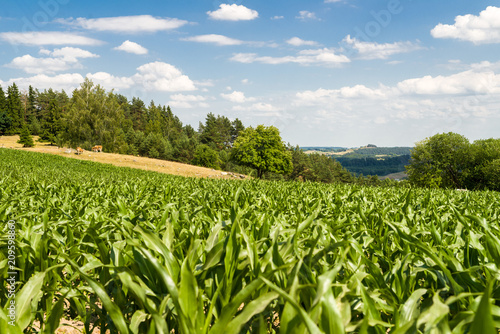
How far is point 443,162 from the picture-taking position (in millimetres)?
51656

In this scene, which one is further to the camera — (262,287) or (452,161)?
(452,161)

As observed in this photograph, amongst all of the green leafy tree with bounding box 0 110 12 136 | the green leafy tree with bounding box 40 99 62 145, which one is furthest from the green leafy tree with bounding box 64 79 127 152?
the green leafy tree with bounding box 0 110 12 136

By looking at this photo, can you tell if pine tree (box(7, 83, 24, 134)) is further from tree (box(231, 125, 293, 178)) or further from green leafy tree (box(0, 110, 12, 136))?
tree (box(231, 125, 293, 178))

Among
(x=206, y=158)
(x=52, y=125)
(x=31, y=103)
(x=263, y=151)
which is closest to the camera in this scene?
(x=263, y=151)

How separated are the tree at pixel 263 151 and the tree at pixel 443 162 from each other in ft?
73.4

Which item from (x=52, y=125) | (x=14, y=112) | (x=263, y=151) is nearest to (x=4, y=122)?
(x=14, y=112)

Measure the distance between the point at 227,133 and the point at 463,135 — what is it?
10005cm

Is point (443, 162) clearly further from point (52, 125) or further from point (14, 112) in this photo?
point (14, 112)

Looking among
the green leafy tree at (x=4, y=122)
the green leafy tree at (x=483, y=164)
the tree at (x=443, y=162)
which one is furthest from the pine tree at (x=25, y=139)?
the green leafy tree at (x=483, y=164)

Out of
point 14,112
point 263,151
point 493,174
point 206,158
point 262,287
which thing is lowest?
point 493,174

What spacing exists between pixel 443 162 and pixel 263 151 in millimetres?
30924

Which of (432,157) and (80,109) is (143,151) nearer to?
(80,109)

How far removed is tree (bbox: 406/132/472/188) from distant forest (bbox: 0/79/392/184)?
69.2ft

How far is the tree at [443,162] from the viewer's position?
51031 millimetres
